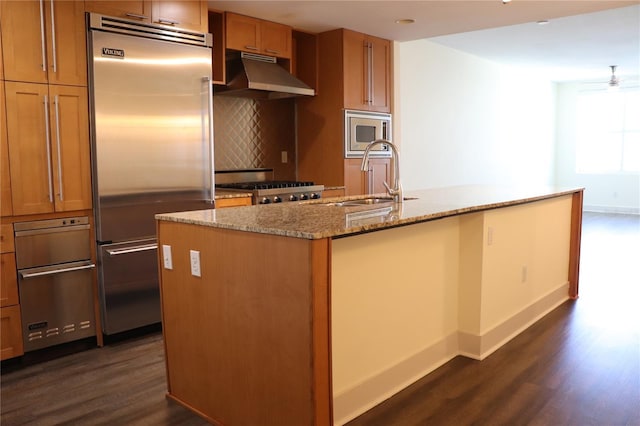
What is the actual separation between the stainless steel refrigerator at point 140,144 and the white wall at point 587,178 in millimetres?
9277

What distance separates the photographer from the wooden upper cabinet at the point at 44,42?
292 centimetres

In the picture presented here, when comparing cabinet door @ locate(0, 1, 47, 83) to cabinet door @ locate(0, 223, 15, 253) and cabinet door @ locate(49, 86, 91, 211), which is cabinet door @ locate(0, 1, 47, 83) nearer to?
cabinet door @ locate(49, 86, 91, 211)

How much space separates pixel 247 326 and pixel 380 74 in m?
3.84

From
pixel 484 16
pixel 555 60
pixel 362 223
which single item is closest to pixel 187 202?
pixel 362 223

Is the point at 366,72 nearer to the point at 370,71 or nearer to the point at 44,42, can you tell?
the point at 370,71

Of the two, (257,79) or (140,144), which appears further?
(257,79)

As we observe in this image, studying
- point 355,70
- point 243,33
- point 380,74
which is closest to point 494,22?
point 380,74

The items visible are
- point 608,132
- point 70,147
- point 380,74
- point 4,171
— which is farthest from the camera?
point 608,132

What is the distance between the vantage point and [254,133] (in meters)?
5.06

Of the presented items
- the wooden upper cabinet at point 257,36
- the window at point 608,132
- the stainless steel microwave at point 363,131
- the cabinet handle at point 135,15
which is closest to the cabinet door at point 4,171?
the cabinet handle at point 135,15

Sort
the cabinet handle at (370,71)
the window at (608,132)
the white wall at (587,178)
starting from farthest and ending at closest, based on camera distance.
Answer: the white wall at (587,178)
the window at (608,132)
the cabinet handle at (370,71)

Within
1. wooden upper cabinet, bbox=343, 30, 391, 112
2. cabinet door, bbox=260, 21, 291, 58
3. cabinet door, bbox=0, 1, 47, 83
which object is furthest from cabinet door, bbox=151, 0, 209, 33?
wooden upper cabinet, bbox=343, 30, 391, 112

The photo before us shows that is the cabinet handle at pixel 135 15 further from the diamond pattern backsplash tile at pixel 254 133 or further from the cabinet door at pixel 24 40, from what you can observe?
the diamond pattern backsplash tile at pixel 254 133

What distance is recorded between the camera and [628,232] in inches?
311
